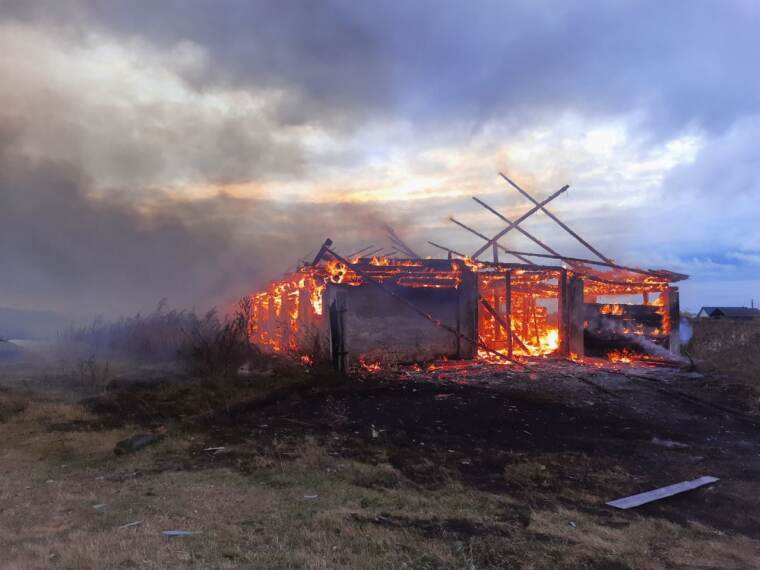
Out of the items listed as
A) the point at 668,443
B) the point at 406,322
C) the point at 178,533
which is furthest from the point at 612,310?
the point at 178,533

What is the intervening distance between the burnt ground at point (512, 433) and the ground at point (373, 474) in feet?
0.15

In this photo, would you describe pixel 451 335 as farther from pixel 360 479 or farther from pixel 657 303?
pixel 360 479

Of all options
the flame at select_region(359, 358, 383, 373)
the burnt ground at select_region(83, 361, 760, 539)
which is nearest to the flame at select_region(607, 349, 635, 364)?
the burnt ground at select_region(83, 361, 760, 539)

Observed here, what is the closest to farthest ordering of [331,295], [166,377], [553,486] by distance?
[553,486] → [166,377] → [331,295]

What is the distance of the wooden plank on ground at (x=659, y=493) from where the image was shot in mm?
5957

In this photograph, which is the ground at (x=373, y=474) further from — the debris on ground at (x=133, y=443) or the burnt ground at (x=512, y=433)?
the debris on ground at (x=133, y=443)

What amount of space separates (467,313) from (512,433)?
25.3ft

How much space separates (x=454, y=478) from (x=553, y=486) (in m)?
1.11

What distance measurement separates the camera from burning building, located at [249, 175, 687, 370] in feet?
50.8

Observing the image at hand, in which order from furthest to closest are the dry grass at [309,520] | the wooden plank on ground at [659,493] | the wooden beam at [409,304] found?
the wooden beam at [409,304] → the wooden plank on ground at [659,493] → the dry grass at [309,520]

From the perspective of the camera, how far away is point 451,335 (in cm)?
1630

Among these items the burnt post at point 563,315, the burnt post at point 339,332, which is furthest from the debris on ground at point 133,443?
the burnt post at point 563,315

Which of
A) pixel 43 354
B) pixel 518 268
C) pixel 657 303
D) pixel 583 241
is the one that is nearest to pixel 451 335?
pixel 518 268

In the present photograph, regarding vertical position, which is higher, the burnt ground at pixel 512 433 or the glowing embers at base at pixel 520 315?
the glowing embers at base at pixel 520 315
